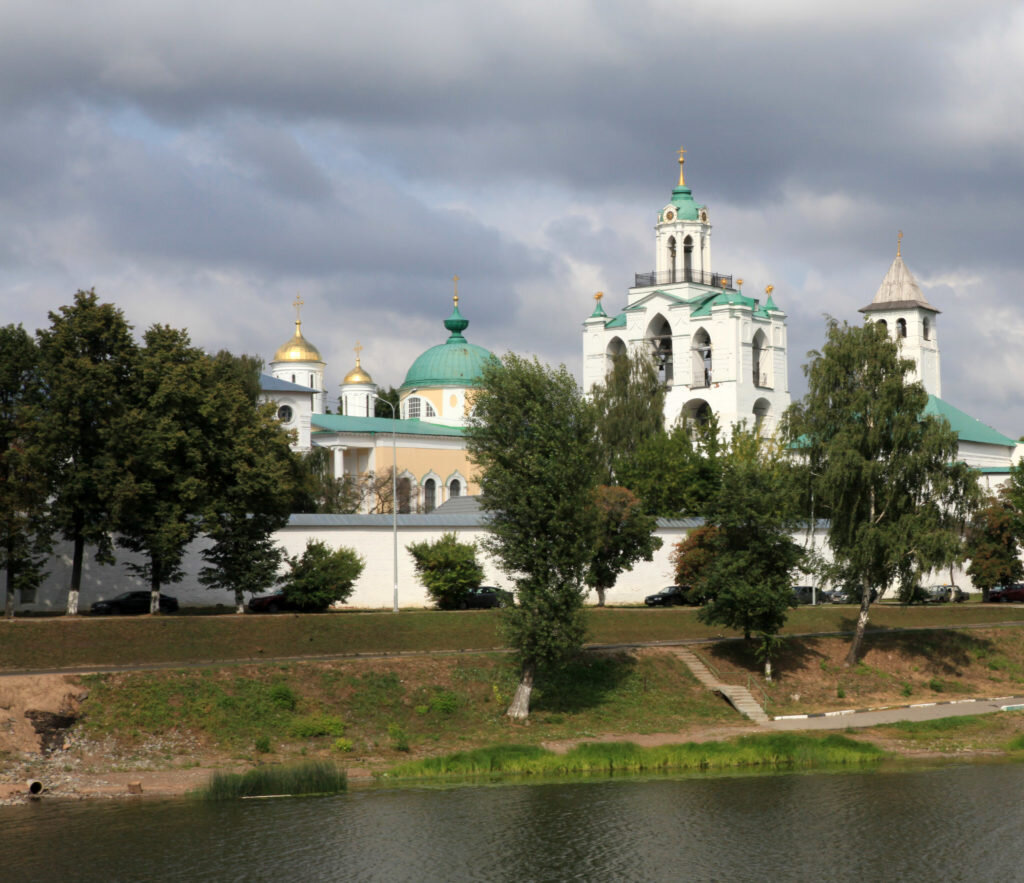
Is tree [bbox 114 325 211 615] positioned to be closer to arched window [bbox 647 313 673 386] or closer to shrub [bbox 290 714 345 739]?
shrub [bbox 290 714 345 739]

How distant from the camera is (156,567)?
45281mm

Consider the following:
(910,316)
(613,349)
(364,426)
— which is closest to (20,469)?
(364,426)

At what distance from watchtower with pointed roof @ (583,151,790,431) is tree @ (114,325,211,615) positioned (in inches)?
1972

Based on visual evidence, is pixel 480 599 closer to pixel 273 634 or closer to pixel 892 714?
pixel 273 634

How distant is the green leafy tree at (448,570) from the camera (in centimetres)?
5100

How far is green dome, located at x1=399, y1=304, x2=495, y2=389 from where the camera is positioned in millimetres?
105938

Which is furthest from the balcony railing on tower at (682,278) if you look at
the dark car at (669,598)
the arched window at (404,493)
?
the dark car at (669,598)

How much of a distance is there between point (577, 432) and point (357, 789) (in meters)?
13.0

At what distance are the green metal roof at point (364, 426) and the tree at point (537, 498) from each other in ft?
174

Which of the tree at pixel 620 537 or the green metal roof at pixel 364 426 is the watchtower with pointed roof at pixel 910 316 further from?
the tree at pixel 620 537

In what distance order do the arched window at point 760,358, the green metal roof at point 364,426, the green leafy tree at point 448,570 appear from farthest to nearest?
1. the arched window at point 760,358
2. the green metal roof at point 364,426
3. the green leafy tree at point 448,570

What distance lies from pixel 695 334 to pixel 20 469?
2440 inches

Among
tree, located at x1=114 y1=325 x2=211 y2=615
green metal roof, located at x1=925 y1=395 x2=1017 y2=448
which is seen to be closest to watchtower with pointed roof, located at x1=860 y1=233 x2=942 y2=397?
green metal roof, located at x1=925 y1=395 x2=1017 y2=448

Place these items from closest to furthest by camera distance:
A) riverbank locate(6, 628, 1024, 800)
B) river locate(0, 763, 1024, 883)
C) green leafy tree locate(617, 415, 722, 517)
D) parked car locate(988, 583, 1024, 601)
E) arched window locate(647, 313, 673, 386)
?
1. river locate(0, 763, 1024, 883)
2. riverbank locate(6, 628, 1024, 800)
3. green leafy tree locate(617, 415, 722, 517)
4. parked car locate(988, 583, 1024, 601)
5. arched window locate(647, 313, 673, 386)
